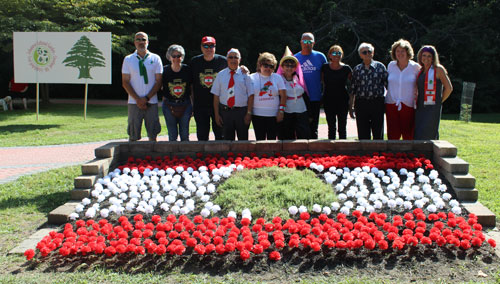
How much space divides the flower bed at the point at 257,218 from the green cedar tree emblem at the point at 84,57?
27.6ft

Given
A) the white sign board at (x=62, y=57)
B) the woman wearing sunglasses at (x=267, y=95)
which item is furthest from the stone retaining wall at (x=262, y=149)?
the white sign board at (x=62, y=57)

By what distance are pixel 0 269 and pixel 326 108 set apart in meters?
4.42

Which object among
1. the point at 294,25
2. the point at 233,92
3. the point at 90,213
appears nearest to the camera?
the point at 90,213

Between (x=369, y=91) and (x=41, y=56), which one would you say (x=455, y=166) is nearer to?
(x=369, y=91)

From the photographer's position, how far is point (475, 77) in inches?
835

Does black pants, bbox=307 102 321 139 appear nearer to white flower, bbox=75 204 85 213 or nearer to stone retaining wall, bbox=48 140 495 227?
stone retaining wall, bbox=48 140 495 227

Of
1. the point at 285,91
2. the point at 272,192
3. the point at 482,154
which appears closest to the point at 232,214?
the point at 272,192

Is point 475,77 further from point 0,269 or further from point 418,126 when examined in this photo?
point 0,269

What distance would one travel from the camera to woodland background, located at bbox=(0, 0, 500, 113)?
19.2m

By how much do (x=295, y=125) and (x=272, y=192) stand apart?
1.74 m

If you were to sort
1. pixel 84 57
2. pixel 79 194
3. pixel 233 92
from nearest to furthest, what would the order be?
1. pixel 79 194
2. pixel 233 92
3. pixel 84 57

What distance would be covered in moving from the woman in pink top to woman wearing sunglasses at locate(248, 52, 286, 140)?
4.82ft

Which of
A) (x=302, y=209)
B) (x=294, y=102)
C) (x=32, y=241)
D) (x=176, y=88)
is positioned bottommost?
(x=32, y=241)

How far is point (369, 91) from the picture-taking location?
5875mm
